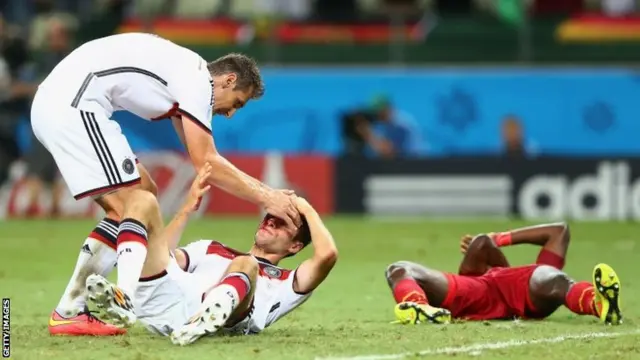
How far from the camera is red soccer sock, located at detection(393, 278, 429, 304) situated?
9.53m

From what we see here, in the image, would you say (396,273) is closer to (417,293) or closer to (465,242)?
(417,293)

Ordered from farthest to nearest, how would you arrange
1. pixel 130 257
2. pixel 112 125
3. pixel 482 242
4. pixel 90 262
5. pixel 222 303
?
pixel 482 242
pixel 90 262
pixel 112 125
pixel 130 257
pixel 222 303

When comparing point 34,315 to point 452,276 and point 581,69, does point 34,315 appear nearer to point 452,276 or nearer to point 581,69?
point 452,276

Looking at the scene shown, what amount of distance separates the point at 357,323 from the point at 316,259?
120cm

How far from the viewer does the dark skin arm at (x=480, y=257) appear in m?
9.99

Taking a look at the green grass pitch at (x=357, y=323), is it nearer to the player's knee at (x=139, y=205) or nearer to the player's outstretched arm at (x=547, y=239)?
the player's outstretched arm at (x=547, y=239)

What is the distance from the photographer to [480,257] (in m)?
10.1

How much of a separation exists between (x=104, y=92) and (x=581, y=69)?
16.7m

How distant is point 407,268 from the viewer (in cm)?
972

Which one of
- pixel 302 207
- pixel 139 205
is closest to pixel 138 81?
pixel 139 205

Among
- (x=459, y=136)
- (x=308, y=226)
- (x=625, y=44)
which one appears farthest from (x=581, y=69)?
(x=308, y=226)

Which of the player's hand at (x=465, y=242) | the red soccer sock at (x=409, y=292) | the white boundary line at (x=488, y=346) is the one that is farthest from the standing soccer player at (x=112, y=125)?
the player's hand at (x=465, y=242)

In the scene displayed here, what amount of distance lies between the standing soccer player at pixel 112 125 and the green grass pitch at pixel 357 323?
0.57 meters

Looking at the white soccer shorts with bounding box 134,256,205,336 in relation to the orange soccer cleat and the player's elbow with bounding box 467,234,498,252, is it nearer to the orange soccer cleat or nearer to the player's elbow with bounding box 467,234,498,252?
the orange soccer cleat
